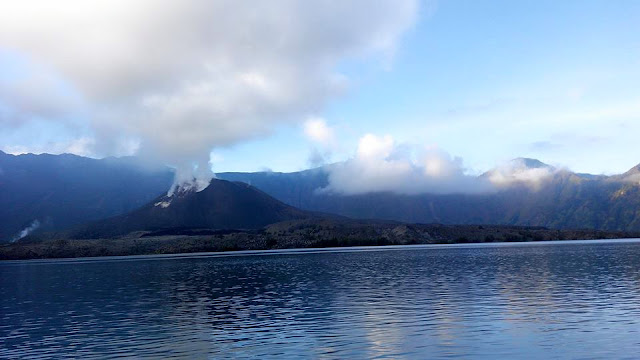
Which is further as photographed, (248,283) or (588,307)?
(248,283)

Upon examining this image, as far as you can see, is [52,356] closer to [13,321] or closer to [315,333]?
[315,333]

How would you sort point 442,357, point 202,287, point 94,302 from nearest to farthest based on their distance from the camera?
point 442,357 < point 94,302 < point 202,287

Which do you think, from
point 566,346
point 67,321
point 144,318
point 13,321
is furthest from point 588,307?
point 13,321

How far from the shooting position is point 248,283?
107938 mm

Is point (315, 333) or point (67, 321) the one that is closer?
point (315, 333)

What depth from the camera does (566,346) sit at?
39875mm

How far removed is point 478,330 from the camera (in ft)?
154

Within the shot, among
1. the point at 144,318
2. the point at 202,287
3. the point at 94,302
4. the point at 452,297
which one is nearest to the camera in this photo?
the point at 144,318

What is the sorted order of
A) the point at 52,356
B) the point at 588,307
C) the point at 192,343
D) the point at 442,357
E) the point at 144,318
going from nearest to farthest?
the point at 442,357 < the point at 52,356 < the point at 192,343 < the point at 588,307 < the point at 144,318

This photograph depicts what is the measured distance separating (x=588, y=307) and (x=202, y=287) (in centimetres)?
6665

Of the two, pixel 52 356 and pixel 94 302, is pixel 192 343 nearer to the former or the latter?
pixel 52 356

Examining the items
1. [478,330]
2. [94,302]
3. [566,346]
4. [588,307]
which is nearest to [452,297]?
[588,307]

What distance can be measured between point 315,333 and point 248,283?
60982mm

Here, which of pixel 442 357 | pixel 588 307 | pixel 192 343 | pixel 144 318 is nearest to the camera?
pixel 442 357
